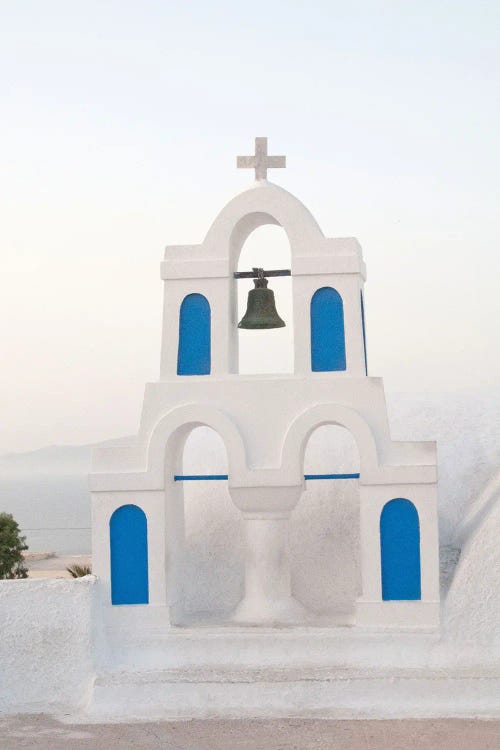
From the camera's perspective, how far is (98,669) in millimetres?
10445

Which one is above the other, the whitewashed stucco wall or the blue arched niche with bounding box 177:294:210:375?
the blue arched niche with bounding box 177:294:210:375

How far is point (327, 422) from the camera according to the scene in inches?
426

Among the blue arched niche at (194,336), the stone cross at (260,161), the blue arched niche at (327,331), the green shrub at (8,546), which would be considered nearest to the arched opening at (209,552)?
the blue arched niche at (194,336)

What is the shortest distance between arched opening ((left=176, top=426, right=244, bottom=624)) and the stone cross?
313 cm

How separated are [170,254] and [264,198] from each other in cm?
112

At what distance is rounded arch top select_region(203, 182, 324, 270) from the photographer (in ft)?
36.2

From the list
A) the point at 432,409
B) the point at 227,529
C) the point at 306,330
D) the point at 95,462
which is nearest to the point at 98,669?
the point at 95,462

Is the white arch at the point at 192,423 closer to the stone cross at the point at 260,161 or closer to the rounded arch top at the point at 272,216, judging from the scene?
the rounded arch top at the point at 272,216

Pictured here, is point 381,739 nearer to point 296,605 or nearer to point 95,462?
point 296,605

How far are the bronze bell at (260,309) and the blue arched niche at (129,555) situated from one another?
2380 millimetres

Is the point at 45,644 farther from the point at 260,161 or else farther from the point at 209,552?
the point at 260,161

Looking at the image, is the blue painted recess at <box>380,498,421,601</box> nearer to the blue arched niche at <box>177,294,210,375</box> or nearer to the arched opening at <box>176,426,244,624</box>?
the arched opening at <box>176,426,244,624</box>

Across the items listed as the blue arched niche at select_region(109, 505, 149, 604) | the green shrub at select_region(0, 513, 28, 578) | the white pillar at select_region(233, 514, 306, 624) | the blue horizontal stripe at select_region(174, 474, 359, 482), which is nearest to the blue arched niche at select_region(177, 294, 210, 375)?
the blue horizontal stripe at select_region(174, 474, 359, 482)

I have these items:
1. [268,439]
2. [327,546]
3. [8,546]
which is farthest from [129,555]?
[8,546]
